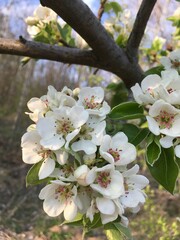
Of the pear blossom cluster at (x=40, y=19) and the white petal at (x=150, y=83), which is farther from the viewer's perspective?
the pear blossom cluster at (x=40, y=19)

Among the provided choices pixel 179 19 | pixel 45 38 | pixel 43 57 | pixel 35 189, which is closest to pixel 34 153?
pixel 43 57

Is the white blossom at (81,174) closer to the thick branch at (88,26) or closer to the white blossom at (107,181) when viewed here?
the white blossom at (107,181)

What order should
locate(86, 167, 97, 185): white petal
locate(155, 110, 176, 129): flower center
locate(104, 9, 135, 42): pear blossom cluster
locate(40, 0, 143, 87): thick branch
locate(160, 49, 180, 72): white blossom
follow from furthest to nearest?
locate(104, 9, 135, 42): pear blossom cluster → locate(160, 49, 180, 72): white blossom → locate(40, 0, 143, 87): thick branch → locate(155, 110, 176, 129): flower center → locate(86, 167, 97, 185): white petal

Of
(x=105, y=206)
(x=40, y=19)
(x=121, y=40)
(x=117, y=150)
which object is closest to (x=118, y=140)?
(x=117, y=150)

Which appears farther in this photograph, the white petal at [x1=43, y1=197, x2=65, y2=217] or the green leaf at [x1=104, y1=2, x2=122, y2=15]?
the green leaf at [x1=104, y1=2, x2=122, y2=15]

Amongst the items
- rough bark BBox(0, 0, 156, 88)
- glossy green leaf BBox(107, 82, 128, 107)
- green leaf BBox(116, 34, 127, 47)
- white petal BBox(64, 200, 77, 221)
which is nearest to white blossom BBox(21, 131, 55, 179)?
white petal BBox(64, 200, 77, 221)

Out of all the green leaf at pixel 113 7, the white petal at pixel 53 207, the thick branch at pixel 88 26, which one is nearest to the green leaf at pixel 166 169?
the white petal at pixel 53 207

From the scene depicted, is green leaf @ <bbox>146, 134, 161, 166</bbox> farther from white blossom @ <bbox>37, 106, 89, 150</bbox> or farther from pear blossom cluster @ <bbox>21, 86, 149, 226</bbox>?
white blossom @ <bbox>37, 106, 89, 150</bbox>
